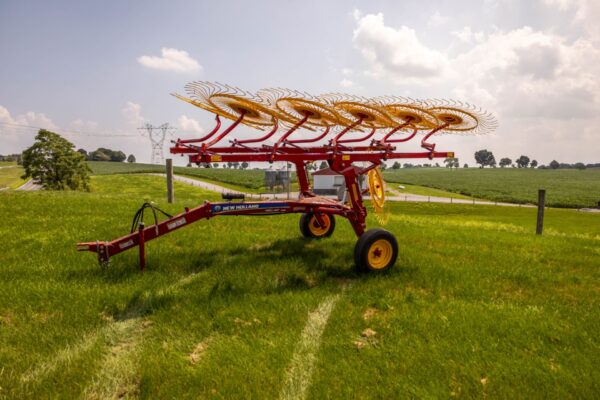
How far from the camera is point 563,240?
1002cm

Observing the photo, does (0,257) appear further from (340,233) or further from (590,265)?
(590,265)

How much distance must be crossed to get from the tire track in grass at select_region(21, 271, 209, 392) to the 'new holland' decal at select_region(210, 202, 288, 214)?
7.18ft

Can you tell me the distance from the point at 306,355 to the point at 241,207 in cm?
322

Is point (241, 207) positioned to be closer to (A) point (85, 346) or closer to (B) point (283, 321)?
(B) point (283, 321)

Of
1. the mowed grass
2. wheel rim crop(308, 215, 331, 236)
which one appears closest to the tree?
the mowed grass

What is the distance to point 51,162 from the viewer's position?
148 ft

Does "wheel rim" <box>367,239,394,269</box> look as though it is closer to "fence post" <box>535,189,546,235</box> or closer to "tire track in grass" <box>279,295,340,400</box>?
"tire track in grass" <box>279,295,340,400</box>

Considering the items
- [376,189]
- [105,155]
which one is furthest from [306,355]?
[105,155]

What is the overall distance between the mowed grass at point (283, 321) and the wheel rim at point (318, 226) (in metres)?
0.66

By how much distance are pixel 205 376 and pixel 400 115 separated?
6.15 m

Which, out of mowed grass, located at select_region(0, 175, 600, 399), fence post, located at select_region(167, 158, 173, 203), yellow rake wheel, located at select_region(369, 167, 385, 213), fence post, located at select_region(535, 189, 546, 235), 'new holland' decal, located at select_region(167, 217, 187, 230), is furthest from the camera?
fence post, located at select_region(167, 158, 173, 203)

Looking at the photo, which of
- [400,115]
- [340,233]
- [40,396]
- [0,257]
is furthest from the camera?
[340,233]

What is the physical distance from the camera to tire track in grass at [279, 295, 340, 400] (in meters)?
3.42

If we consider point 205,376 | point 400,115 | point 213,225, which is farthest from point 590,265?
point 213,225
